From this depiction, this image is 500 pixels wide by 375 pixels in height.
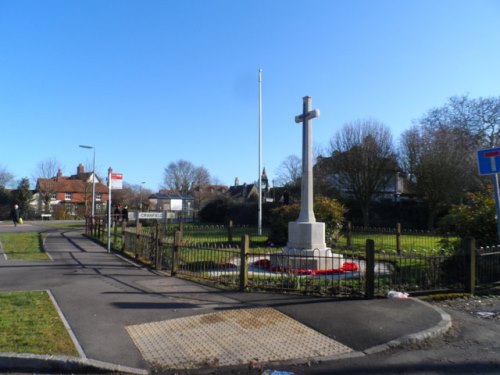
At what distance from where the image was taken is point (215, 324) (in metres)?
6.25

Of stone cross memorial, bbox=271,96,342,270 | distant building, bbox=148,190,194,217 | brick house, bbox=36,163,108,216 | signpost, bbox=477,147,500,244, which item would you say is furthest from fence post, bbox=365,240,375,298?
brick house, bbox=36,163,108,216

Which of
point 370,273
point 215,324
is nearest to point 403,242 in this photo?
point 370,273

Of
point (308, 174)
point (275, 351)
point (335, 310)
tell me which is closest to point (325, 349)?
point (275, 351)

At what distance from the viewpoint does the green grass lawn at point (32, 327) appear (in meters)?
5.05

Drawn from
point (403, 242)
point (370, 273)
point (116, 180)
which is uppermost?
point (116, 180)

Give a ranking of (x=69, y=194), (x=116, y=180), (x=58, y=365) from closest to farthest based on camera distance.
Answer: (x=58, y=365) → (x=116, y=180) → (x=69, y=194)

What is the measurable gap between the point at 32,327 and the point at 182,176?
77.3 meters

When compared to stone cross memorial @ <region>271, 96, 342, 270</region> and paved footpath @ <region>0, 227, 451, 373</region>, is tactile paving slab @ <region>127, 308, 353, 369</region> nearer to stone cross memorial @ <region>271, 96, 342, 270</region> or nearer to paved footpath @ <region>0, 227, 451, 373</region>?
paved footpath @ <region>0, 227, 451, 373</region>

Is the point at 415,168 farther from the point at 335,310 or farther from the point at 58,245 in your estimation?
the point at 335,310

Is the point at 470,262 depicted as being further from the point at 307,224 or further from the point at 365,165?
the point at 365,165

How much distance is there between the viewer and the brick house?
58.6 m

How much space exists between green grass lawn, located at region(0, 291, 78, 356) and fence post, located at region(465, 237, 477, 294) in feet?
23.5

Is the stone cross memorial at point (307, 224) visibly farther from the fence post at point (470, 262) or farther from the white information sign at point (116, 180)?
the white information sign at point (116, 180)

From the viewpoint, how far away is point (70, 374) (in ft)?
15.3
